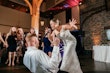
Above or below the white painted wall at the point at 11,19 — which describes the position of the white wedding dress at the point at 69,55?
below

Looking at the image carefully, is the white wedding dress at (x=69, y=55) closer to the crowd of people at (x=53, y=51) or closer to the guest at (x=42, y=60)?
the crowd of people at (x=53, y=51)

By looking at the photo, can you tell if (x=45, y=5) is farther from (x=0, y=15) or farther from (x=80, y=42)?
(x=80, y=42)

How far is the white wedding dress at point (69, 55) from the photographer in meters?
2.85

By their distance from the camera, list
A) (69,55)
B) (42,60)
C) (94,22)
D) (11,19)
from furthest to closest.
→ (11,19), (94,22), (69,55), (42,60)

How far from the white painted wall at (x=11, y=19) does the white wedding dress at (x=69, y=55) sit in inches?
412

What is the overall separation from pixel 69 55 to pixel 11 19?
37.4 feet

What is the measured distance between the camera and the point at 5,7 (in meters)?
13.2

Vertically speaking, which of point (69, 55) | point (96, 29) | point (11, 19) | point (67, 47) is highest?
point (11, 19)

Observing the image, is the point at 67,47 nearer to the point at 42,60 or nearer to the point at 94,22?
the point at 42,60

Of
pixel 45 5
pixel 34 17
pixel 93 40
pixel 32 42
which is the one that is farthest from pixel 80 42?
pixel 32 42

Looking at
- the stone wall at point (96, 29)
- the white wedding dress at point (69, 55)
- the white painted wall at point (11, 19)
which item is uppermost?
the white painted wall at point (11, 19)

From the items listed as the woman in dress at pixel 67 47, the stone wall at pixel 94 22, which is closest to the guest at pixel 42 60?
the woman in dress at pixel 67 47

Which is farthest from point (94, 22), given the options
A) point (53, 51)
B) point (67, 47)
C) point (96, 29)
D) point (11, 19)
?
point (53, 51)

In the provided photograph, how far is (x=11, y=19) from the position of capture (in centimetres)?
1367
